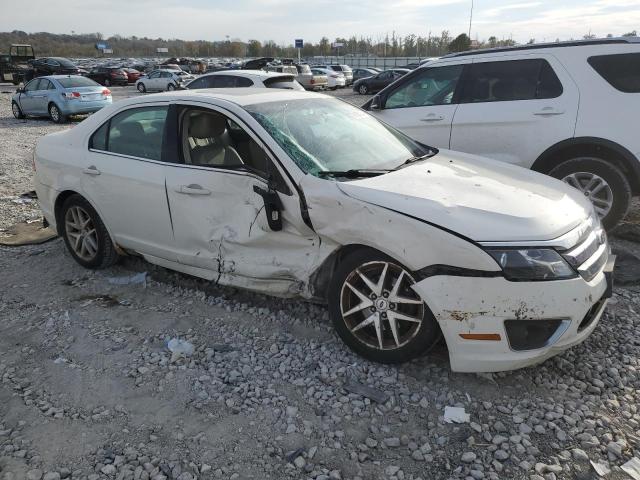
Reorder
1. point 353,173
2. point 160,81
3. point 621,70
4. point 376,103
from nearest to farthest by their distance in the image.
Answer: point 353,173 < point 621,70 < point 376,103 < point 160,81

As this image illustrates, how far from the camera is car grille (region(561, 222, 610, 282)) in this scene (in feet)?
9.04

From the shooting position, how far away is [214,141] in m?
4.01

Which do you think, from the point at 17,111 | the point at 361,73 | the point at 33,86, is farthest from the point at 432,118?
the point at 361,73

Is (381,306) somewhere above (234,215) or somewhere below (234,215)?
below

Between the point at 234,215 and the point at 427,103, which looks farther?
the point at 427,103

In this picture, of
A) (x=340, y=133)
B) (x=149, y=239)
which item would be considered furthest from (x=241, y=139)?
(x=149, y=239)

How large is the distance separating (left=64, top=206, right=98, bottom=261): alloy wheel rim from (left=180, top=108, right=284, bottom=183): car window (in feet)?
4.44

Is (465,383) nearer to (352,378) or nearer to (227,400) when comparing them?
(352,378)

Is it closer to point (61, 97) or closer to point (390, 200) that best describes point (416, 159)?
point (390, 200)

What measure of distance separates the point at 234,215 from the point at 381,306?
4.15 ft

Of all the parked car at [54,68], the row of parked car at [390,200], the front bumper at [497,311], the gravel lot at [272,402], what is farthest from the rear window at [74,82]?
the front bumper at [497,311]

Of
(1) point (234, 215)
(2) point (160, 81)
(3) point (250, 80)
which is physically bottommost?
(1) point (234, 215)

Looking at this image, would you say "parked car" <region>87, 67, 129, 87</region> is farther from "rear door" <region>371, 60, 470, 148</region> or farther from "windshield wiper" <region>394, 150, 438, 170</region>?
"windshield wiper" <region>394, 150, 438, 170</region>

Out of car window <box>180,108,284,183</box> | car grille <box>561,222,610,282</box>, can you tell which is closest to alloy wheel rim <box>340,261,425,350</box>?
car grille <box>561,222,610,282</box>
